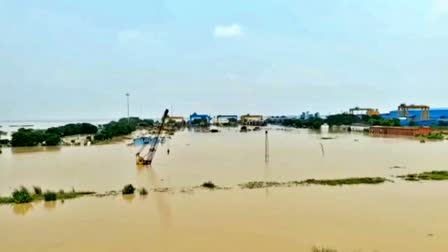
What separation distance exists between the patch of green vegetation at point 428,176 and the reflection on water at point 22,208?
39.6ft

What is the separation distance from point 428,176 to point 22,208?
13.3 metres

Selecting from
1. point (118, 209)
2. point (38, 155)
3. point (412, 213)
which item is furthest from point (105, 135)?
point (412, 213)

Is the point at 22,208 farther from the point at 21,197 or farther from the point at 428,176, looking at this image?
the point at 428,176

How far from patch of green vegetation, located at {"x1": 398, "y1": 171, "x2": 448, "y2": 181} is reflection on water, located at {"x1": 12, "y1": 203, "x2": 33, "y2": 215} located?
12.1 m

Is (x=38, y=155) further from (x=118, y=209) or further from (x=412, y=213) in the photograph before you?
(x=412, y=213)

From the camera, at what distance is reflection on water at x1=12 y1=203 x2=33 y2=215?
11.0 meters

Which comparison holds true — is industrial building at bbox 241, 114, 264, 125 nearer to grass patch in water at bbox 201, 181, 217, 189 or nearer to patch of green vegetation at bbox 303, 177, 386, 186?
patch of green vegetation at bbox 303, 177, 386, 186

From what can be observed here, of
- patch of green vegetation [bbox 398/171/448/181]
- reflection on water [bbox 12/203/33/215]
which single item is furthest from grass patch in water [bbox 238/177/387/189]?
reflection on water [bbox 12/203/33/215]

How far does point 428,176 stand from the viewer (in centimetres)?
1572

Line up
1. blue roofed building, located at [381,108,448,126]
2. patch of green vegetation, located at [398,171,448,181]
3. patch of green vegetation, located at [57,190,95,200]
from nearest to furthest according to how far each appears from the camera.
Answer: patch of green vegetation, located at [57,190,95,200] → patch of green vegetation, located at [398,171,448,181] → blue roofed building, located at [381,108,448,126]

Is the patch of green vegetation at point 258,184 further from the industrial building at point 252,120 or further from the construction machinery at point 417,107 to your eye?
the industrial building at point 252,120

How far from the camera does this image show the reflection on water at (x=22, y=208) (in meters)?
11.0

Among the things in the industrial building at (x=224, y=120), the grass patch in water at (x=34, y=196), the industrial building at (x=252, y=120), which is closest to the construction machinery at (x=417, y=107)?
the industrial building at (x=252, y=120)

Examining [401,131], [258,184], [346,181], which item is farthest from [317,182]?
[401,131]
